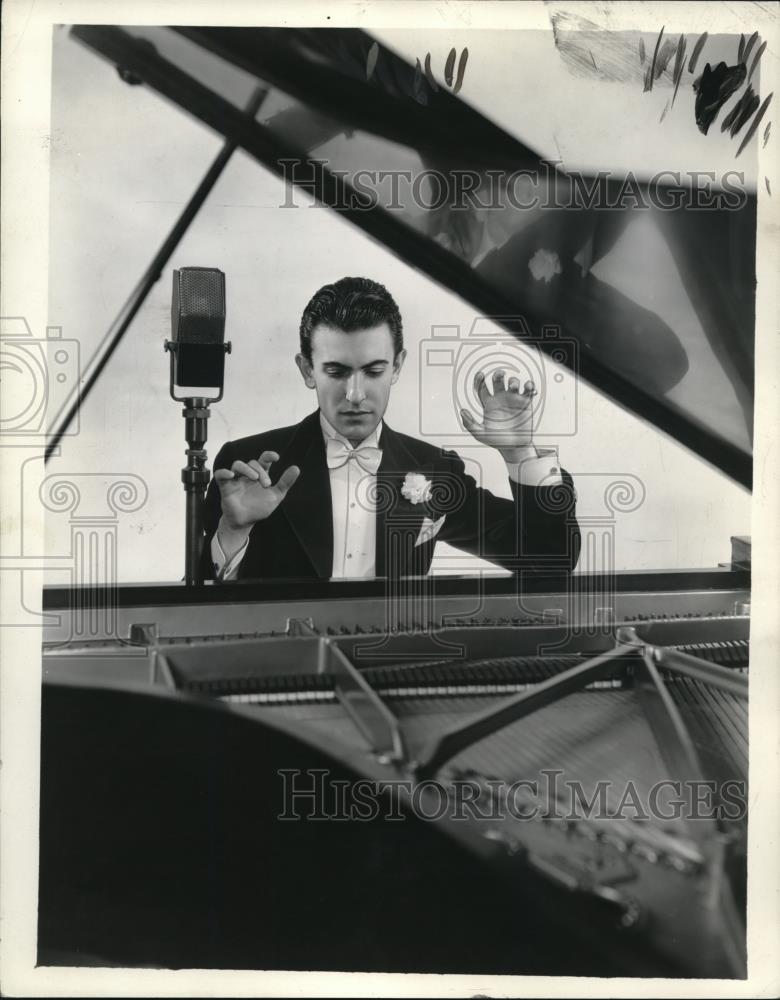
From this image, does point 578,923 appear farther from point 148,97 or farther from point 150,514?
point 148,97

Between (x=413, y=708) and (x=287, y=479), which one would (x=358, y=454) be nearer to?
(x=287, y=479)

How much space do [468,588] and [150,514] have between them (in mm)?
662

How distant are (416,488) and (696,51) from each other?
42.0 inches

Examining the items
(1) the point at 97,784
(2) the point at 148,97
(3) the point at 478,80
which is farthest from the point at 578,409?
(1) the point at 97,784

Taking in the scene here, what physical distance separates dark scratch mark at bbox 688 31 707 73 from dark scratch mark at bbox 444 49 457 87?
49 cm

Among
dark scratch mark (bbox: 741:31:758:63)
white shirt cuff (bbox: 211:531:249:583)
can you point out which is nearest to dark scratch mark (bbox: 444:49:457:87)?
dark scratch mark (bbox: 741:31:758:63)

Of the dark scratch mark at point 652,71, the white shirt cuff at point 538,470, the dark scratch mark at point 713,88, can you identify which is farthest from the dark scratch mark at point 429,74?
the white shirt cuff at point 538,470

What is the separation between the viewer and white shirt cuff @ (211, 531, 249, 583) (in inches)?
68.1

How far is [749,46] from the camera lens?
5.74 feet

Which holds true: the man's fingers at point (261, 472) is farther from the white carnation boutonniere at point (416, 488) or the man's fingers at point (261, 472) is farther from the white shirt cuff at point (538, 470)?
the white shirt cuff at point (538, 470)

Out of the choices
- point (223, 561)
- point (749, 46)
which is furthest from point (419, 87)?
point (223, 561)

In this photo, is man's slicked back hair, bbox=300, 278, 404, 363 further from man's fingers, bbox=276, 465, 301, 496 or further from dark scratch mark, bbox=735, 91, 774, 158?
dark scratch mark, bbox=735, 91, 774, 158

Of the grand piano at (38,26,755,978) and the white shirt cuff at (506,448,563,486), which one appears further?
the white shirt cuff at (506,448,563,486)

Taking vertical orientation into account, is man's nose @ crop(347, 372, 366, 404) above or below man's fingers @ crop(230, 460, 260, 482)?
above
